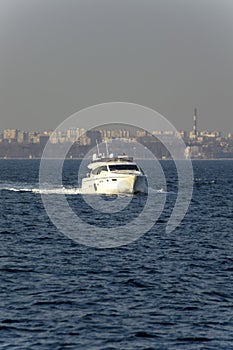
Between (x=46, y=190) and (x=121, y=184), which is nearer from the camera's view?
(x=121, y=184)

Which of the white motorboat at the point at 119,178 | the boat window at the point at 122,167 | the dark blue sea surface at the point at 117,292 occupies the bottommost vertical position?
the dark blue sea surface at the point at 117,292

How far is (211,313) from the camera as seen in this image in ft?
104

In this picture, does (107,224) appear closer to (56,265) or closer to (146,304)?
(56,265)

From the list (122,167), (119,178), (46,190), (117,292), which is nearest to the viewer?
(117,292)

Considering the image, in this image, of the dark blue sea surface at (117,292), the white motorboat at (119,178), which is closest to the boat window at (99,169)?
the white motorboat at (119,178)

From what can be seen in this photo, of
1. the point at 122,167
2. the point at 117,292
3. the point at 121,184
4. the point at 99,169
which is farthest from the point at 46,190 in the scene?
the point at 117,292

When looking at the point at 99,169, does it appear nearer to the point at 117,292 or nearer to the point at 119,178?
the point at 119,178

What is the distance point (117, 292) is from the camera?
35406mm

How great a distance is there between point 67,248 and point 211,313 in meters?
18.8

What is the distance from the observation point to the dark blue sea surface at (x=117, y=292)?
2823 cm

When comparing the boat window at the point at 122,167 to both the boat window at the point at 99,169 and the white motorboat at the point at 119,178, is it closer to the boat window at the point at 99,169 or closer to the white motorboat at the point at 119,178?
the white motorboat at the point at 119,178

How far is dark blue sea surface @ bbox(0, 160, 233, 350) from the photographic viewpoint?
28234 mm

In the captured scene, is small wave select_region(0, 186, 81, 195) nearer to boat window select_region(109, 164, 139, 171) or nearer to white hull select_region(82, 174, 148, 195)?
white hull select_region(82, 174, 148, 195)

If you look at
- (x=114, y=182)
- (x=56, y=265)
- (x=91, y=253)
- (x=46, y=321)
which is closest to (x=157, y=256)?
(x=91, y=253)
